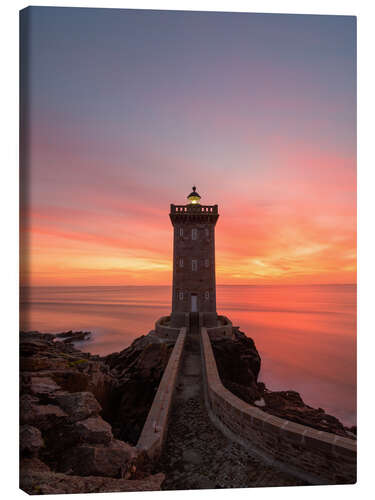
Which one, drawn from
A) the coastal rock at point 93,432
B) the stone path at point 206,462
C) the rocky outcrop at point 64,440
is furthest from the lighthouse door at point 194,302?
the coastal rock at point 93,432

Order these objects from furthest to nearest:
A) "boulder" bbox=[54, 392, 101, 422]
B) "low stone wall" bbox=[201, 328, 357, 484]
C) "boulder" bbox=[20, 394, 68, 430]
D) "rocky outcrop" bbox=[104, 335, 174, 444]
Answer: "rocky outcrop" bbox=[104, 335, 174, 444]
"boulder" bbox=[54, 392, 101, 422]
"boulder" bbox=[20, 394, 68, 430]
"low stone wall" bbox=[201, 328, 357, 484]

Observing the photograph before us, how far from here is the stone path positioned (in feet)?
13.7

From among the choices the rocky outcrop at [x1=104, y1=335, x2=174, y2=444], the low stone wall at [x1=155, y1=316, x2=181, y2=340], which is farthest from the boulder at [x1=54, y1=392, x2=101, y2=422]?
the low stone wall at [x1=155, y1=316, x2=181, y2=340]

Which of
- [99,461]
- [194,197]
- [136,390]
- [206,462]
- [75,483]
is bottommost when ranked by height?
[136,390]

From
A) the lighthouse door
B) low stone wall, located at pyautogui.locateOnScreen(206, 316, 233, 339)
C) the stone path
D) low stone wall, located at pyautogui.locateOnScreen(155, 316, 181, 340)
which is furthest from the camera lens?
the lighthouse door

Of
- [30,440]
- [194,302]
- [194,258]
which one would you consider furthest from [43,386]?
[194,258]

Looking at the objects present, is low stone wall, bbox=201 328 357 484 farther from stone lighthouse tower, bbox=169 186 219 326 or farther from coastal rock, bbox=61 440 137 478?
stone lighthouse tower, bbox=169 186 219 326

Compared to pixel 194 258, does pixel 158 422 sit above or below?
below

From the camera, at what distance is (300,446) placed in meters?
3.89

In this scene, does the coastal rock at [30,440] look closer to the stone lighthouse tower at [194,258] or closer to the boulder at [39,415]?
the boulder at [39,415]

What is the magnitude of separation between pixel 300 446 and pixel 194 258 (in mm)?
12535

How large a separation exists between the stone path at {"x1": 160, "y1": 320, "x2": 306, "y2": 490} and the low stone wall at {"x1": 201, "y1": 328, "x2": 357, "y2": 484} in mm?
226

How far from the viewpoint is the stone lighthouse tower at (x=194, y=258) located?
→ 15.9 metres

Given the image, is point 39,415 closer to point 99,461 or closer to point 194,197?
point 99,461
